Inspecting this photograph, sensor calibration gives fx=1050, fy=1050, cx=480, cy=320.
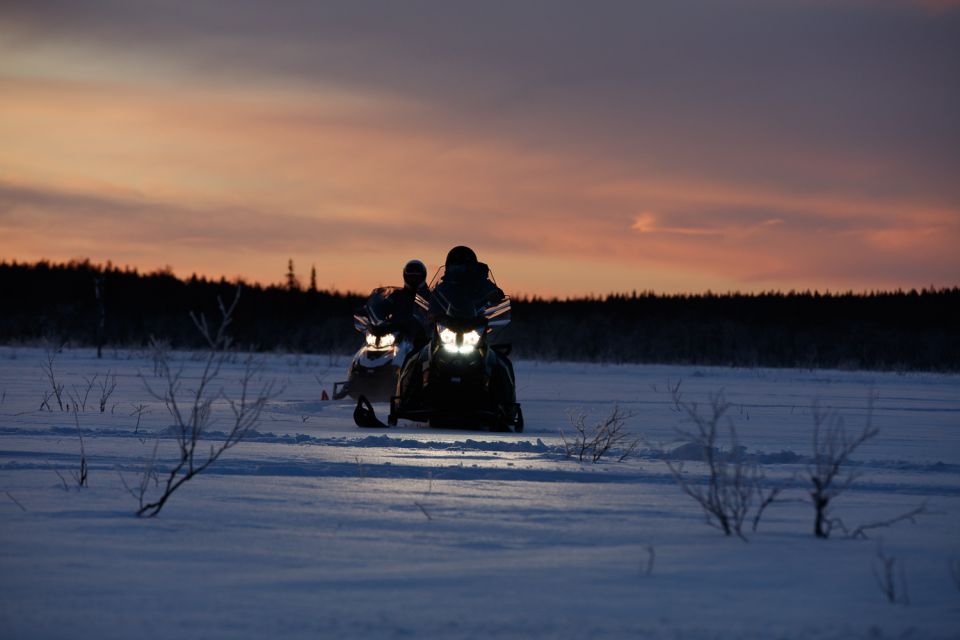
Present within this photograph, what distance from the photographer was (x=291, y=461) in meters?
7.34

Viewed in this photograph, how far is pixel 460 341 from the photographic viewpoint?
1111 cm

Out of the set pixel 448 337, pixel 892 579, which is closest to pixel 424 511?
pixel 892 579

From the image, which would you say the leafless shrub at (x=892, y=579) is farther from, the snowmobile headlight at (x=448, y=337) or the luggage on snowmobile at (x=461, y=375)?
the snowmobile headlight at (x=448, y=337)

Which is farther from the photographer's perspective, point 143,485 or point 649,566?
point 143,485

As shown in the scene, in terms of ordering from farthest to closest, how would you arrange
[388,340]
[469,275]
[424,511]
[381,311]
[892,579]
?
[388,340] → [381,311] → [469,275] → [424,511] → [892,579]

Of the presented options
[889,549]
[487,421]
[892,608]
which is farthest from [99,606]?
[487,421]

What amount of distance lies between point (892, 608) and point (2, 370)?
71.6 feet

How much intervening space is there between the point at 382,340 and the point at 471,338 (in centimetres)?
305

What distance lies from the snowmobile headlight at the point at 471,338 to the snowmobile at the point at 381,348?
8.54 ft

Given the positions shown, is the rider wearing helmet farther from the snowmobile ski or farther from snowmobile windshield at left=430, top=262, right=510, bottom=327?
the snowmobile ski

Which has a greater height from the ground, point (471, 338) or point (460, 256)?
point (460, 256)

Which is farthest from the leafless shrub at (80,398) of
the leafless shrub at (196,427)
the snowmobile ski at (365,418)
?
the snowmobile ski at (365,418)

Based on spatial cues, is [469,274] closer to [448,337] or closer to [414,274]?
[448,337]

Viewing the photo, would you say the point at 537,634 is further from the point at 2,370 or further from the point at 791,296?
the point at 791,296
